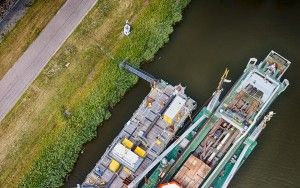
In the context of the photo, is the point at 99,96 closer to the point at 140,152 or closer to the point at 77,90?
the point at 77,90

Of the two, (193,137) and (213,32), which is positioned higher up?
(213,32)

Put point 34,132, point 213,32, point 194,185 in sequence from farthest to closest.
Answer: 1. point 213,32
2. point 34,132
3. point 194,185

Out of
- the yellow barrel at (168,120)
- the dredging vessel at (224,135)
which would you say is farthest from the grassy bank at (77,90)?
the dredging vessel at (224,135)

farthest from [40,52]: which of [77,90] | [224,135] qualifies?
[224,135]

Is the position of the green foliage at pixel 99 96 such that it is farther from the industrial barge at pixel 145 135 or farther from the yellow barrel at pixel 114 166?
the yellow barrel at pixel 114 166

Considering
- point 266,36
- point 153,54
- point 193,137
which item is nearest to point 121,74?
point 153,54

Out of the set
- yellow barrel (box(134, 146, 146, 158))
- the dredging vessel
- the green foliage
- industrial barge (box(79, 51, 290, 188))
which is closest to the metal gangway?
the green foliage

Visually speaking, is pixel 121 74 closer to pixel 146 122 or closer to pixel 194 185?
pixel 146 122
